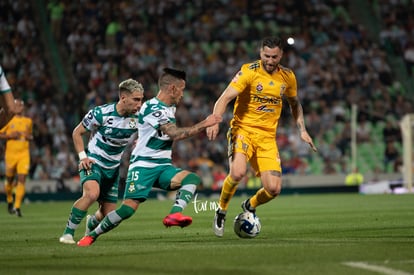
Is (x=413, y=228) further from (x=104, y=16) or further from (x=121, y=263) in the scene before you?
(x=104, y=16)

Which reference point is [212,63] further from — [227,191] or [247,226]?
[247,226]

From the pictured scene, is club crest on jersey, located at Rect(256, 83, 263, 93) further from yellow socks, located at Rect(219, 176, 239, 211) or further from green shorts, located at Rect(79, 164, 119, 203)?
green shorts, located at Rect(79, 164, 119, 203)

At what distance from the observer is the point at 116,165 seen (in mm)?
11938

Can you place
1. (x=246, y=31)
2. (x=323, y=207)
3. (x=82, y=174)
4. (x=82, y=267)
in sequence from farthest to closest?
1. (x=246, y=31)
2. (x=323, y=207)
3. (x=82, y=174)
4. (x=82, y=267)

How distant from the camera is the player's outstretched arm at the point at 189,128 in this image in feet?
33.1

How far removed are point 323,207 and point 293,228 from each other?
7.09m

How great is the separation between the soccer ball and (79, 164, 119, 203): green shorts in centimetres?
163

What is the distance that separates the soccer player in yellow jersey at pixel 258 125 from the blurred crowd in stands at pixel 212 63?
16387mm

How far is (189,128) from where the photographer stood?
33.7 ft

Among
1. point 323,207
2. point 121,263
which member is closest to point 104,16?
point 323,207

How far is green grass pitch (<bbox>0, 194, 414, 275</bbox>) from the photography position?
8180 millimetres

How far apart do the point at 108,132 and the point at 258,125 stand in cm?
203

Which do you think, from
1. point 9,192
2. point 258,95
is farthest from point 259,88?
point 9,192

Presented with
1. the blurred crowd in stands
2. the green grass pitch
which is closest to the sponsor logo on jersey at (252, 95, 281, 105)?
the green grass pitch
